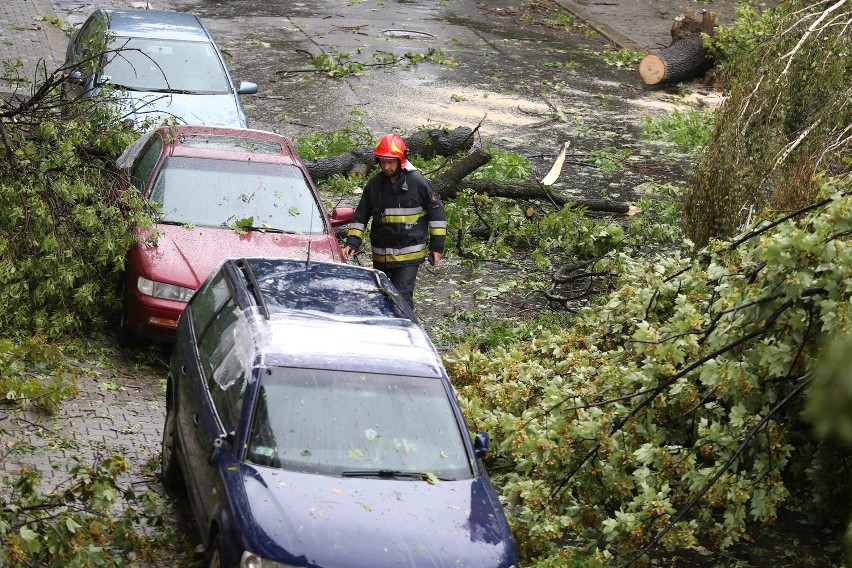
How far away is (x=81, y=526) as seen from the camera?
524 centimetres

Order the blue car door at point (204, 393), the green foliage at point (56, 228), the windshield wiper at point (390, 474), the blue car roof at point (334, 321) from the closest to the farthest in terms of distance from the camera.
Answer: the windshield wiper at point (390, 474)
the blue car door at point (204, 393)
the blue car roof at point (334, 321)
the green foliage at point (56, 228)

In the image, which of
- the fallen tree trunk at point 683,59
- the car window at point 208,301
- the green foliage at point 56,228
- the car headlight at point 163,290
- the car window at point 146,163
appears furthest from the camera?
the fallen tree trunk at point 683,59

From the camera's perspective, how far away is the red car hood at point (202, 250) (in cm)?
842

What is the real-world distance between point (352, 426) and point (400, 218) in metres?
3.88

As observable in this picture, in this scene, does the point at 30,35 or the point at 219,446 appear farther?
the point at 30,35

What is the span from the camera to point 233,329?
20.4 feet

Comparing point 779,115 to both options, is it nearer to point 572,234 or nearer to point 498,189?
point 572,234

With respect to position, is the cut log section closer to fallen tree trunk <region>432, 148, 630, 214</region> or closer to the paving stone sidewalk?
fallen tree trunk <region>432, 148, 630, 214</region>

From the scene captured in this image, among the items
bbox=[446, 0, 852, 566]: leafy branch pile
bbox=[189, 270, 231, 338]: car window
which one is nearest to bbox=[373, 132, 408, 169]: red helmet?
bbox=[446, 0, 852, 566]: leafy branch pile

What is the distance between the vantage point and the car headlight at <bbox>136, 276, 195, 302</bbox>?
8.34 metres

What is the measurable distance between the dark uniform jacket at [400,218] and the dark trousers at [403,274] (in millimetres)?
35

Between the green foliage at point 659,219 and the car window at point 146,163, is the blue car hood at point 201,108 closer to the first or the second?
the car window at point 146,163

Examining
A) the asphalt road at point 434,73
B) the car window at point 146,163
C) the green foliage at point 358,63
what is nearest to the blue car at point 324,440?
the asphalt road at point 434,73

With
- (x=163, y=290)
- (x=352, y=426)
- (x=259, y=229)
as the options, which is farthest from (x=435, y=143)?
(x=352, y=426)
